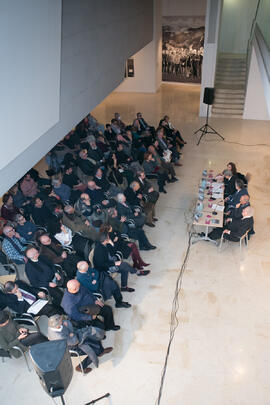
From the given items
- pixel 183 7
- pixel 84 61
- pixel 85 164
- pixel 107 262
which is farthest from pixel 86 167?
pixel 183 7

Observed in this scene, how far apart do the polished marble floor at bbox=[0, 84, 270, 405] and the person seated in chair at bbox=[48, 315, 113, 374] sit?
0.20 meters

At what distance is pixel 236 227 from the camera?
6711mm

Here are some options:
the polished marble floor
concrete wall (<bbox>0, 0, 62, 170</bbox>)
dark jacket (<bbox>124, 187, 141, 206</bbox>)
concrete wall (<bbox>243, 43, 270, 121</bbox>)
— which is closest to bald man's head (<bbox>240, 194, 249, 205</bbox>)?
the polished marble floor

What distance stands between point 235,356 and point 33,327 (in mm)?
3073

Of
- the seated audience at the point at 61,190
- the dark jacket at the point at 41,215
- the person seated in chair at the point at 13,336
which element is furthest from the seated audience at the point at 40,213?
the person seated in chair at the point at 13,336

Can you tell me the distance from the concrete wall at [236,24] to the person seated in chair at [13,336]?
54.6ft

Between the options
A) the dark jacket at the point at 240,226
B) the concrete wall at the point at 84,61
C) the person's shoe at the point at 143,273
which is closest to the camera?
the concrete wall at the point at 84,61

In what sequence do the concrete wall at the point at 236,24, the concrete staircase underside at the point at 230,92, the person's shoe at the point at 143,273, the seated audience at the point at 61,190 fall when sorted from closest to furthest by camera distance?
1. the person's shoe at the point at 143,273
2. the seated audience at the point at 61,190
3. the concrete staircase underside at the point at 230,92
4. the concrete wall at the point at 236,24

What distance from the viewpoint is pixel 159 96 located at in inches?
672

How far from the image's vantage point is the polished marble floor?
463cm

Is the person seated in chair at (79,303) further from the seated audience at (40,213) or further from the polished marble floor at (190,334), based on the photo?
the seated audience at (40,213)

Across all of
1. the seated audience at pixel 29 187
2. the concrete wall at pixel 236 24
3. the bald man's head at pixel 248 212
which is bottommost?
the seated audience at pixel 29 187

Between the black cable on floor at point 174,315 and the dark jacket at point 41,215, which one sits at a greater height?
the dark jacket at point 41,215

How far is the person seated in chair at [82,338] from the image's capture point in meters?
4.48
